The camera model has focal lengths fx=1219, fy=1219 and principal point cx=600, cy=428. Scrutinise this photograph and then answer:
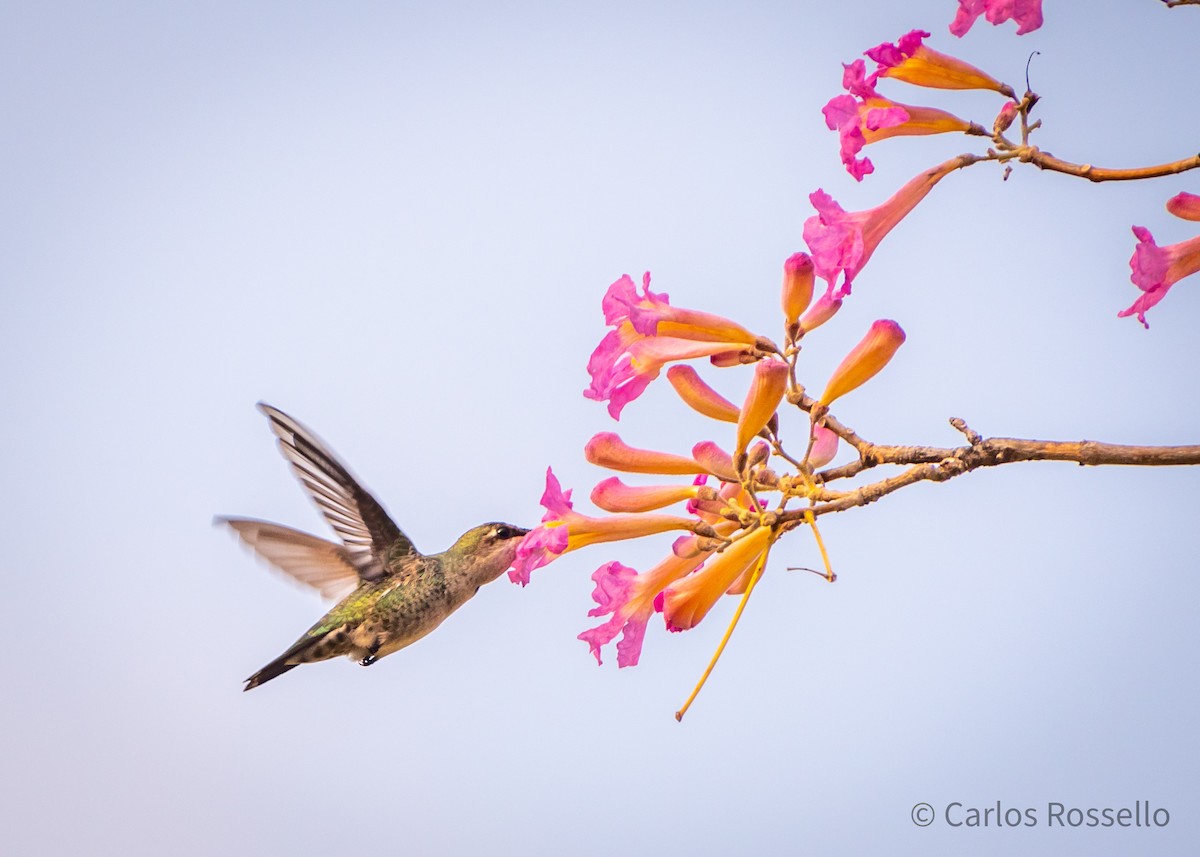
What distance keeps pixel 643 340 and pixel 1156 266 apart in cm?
125

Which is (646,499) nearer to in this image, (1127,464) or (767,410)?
(767,410)

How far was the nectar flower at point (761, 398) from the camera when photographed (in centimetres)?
288

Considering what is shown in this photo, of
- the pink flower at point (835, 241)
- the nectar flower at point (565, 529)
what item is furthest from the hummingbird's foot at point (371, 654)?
the pink flower at point (835, 241)

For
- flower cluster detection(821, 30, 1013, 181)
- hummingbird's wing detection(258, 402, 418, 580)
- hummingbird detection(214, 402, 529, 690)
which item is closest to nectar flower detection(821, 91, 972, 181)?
flower cluster detection(821, 30, 1013, 181)

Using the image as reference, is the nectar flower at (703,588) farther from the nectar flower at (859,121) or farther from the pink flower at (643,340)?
the nectar flower at (859,121)

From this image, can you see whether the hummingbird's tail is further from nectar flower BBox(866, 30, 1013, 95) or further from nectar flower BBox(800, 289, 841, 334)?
nectar flower BBox(866, 30, 1013, 95)

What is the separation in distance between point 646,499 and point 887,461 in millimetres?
772

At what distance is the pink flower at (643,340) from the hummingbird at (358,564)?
177cm

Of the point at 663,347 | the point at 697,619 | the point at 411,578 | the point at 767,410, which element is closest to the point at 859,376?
the point at 767,410

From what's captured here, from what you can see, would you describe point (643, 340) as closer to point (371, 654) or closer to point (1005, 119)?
point (1005, 119)

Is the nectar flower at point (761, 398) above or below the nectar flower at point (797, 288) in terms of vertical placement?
below

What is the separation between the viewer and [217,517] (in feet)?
16.6

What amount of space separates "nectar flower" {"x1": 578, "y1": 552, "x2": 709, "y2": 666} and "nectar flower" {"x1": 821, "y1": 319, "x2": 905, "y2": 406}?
0.62 m

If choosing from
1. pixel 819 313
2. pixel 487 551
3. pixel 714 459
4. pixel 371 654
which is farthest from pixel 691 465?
pixel 371 654
